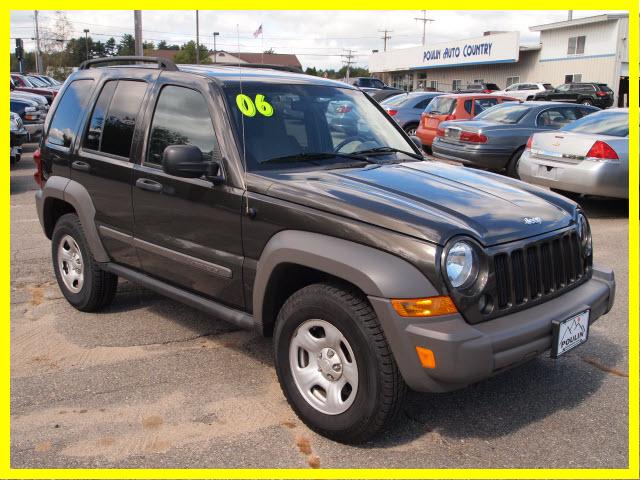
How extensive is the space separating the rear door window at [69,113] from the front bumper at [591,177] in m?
6.76

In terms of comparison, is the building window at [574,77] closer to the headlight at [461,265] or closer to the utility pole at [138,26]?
the utility pole at [138,26]

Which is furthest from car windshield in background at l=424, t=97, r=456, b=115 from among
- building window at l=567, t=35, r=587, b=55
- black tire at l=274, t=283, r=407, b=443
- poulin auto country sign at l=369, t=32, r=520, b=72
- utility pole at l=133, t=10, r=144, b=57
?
poulin auto country sign at l=369, t=32, r=520, b=72

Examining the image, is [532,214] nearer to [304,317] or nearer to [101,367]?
[304,317]

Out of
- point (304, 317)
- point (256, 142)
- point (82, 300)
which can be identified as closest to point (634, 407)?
point (304, 317)

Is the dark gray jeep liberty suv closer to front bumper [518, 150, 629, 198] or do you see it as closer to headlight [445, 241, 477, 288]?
headlight [445, 241, 477, 288]

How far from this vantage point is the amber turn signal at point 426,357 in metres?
2.97

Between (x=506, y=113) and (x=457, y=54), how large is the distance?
41.3 metres

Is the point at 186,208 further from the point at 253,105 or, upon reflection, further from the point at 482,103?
the point at 482,103

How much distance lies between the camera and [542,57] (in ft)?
148

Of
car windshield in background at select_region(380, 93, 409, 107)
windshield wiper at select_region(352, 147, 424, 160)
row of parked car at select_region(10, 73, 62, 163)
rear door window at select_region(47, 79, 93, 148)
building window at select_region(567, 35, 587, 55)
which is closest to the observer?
windshield wiper at select_region(352, 147, 424, 160)

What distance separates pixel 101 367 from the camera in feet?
14.2

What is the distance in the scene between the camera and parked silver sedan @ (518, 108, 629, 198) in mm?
9031

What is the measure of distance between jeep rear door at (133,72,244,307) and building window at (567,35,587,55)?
42694 millimetres

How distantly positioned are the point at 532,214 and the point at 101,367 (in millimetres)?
2911
